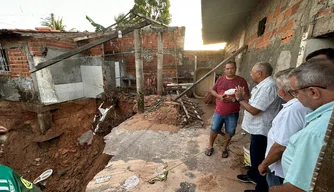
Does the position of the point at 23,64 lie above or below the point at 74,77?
above

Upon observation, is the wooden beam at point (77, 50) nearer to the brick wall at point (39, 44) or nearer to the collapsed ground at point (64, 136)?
the brick wall at point (39, 44)

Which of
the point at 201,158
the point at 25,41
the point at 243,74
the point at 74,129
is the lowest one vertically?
the point at 74,129

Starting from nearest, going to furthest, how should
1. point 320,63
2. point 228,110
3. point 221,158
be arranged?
1. point 320,63
2. point 228,110
3. point 221,158

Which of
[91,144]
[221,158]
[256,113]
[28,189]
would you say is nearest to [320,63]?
[256,113]

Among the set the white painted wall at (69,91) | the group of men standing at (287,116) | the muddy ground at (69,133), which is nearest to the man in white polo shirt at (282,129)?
the group of men standing at (287,116)

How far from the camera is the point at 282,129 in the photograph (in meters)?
1.18

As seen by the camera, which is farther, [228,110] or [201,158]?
[201,158]

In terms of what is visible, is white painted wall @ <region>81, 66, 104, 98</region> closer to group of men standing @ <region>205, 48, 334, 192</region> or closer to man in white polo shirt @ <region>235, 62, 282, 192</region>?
group of men standing @ <region>205, 48, 334, 192</region>

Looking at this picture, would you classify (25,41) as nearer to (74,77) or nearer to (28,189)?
(74,77)

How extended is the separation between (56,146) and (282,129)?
649 centimetres

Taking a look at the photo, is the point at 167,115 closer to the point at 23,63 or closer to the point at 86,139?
the point at 86,139

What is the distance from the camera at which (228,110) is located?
2412 mm

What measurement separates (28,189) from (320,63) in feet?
7.77

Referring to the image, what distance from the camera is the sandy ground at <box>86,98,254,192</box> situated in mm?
1983
